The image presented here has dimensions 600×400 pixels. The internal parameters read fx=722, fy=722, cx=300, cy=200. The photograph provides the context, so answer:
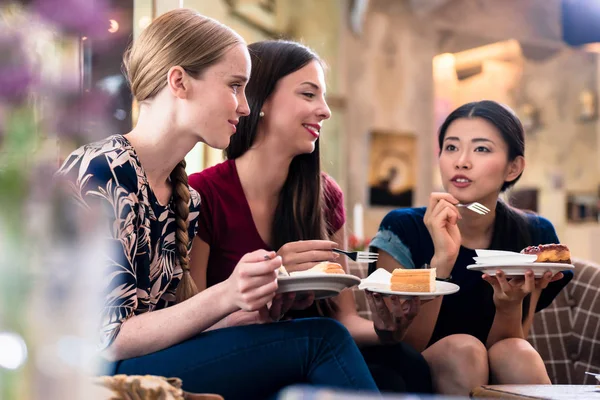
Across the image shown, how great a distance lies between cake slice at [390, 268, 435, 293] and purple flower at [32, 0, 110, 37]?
135 centimetres

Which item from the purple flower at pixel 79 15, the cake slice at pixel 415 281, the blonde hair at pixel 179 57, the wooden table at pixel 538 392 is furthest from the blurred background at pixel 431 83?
the purple flower at pixel 79 15

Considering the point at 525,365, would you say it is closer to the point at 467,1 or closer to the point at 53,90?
the point at 53,90

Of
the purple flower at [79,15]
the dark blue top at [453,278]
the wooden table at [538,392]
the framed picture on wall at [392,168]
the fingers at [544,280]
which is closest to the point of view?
the purple flower at [79,15]

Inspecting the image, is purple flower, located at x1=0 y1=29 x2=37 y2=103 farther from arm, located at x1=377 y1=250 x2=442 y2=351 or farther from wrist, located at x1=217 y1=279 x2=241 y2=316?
arm, located at x1=377 y1=250 x2=442 y2=351

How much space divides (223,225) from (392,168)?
18.4 feet

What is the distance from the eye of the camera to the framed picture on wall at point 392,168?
7.45m

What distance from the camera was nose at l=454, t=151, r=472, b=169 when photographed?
2332 millimetres

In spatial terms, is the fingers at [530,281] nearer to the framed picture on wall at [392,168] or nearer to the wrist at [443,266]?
the wrist at [443,266]

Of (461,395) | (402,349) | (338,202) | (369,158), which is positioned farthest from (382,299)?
(369,158)

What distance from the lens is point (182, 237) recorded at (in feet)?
6.04

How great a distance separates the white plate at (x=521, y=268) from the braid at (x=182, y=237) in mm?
744

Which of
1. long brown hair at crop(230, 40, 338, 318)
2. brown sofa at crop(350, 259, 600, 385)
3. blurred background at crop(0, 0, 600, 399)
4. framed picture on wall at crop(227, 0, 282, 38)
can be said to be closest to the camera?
long brown hair at crop(230, 40, 338, 318)

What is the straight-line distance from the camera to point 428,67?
796 cm

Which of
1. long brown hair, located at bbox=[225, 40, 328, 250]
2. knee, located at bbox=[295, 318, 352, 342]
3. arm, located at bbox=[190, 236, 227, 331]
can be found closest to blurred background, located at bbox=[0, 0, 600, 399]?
long brown hair, located at bbox=[225, 40, 328, 250]
